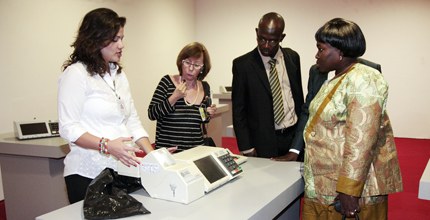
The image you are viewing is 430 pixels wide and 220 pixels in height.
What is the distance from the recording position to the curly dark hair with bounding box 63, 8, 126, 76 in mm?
1615

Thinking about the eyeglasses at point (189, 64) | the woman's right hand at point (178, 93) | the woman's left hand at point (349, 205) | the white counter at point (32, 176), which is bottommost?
the white counter at point (32, 176)

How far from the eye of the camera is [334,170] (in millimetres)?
1505

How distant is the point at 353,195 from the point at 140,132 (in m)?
1.03

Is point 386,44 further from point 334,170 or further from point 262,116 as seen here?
point 334,170

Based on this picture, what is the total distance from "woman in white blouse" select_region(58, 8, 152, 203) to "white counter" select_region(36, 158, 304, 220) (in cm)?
27

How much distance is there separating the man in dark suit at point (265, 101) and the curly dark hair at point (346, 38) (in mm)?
745

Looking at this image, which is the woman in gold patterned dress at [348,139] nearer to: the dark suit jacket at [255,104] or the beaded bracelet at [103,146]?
the dark suit jacket at [255,104]

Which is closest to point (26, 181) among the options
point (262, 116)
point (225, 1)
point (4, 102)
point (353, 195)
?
point (4, 102)

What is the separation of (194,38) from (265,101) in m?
5.70

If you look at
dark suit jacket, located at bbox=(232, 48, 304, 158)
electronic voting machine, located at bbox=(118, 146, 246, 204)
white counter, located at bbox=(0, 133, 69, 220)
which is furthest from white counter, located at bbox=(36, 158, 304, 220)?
white counter, located at bbox=(0, 133, 69, 220)

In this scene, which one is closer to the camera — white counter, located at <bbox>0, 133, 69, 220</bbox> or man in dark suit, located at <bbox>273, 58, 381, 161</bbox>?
man in dark suit, located at <bbox>273, 58, 381, 161</bbox>

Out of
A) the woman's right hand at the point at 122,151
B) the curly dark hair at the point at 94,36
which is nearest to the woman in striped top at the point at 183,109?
the curly dark hair at the point at 94,36

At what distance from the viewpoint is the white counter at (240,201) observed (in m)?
1.32

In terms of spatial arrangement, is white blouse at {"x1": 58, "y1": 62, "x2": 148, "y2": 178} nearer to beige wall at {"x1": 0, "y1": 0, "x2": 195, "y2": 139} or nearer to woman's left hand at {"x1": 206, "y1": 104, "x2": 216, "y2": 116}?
A: woman's left hand at {"x1": 206, "y1": 104, "x2": 216, "y2": 116}
